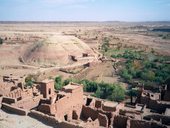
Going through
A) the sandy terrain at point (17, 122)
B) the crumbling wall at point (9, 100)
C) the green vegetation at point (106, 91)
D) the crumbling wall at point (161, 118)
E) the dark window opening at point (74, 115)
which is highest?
the sandy terrain at point (17, 122)

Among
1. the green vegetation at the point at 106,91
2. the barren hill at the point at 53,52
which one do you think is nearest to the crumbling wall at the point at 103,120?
the green vegetation at the point at 106,91

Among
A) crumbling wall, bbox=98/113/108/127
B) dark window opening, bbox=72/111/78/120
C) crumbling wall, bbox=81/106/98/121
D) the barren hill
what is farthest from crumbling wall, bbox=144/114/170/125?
the barren hill

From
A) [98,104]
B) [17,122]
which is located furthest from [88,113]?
[17,122]

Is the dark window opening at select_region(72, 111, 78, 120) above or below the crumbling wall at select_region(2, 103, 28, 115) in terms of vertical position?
below

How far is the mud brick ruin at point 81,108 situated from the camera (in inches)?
748

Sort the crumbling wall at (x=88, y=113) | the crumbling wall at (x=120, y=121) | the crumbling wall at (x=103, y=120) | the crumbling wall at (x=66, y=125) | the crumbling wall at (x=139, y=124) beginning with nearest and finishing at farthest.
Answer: the crumbling wall at (x=66, y=125) < the crumbling wall at (x=139, y=124) < the crumbling wall at (x=103, y=120) < the crumbling wall at (x=120, y=121) < the crumbling wall at (x=88, y=113)

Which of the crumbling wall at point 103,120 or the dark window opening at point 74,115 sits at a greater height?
the crumbling wall at point 103,120

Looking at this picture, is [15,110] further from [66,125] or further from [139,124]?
[139,124]

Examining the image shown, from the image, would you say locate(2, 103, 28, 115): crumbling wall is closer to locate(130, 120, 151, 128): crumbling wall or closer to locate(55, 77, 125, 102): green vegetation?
locate(130, 120, 151, 128): crumbling wall

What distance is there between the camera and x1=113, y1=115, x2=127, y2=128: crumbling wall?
20.1 m

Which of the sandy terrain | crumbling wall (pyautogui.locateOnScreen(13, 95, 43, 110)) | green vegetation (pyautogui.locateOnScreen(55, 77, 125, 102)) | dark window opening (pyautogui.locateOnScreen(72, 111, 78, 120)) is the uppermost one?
the sandy terrain

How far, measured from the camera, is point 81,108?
22.7 meters

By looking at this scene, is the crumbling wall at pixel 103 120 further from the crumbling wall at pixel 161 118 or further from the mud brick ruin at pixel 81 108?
the crumbling wall at pixel 161 118

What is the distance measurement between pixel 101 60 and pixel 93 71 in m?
10.1
